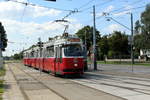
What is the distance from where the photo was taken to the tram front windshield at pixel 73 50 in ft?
74.8

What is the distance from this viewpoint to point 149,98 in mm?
11805

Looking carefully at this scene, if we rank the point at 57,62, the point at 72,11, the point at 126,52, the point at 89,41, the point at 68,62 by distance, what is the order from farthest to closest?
1. the point at 89,41
2. the point at 126,52
3. the point at 72,11
4. the point at 57,62
5. the point at 68,62

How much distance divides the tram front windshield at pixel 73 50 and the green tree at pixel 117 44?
8199cm

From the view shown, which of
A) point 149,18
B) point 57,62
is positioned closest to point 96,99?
point 57,62

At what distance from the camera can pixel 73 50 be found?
23016 millimetres

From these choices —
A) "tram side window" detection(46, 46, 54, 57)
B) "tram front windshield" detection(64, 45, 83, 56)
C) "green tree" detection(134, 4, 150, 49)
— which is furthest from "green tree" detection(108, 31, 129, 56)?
"tram front windshield" detection(64, 45, 83, 56)

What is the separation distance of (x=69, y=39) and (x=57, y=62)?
87.4 inches

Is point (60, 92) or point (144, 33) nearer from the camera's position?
point (60, 92)

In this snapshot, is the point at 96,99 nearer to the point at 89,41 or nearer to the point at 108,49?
the point at 108,49

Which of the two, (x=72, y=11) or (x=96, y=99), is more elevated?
(x=72, y=11)

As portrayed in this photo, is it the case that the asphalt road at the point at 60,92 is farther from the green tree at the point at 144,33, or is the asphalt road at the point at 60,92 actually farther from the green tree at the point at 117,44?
the green tree at the point at 117,44

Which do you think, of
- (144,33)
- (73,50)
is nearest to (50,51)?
(73,50)

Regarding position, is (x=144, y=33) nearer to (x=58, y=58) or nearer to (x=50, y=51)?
(x=50, y=51)

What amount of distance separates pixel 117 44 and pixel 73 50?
84.5 metres
